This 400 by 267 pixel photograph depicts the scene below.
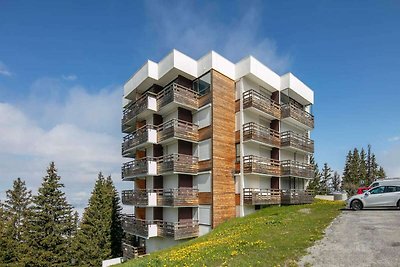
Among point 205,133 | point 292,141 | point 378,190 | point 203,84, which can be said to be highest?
point 203,84

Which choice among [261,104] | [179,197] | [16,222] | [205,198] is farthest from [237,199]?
[16,222]

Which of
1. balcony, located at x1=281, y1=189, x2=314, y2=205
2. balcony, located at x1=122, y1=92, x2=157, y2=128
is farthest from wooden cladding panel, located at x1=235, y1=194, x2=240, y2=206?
balcony, located at x1=122, y1=92, x2=157, y2=128

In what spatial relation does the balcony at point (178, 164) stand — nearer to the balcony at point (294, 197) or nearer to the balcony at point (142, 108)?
the balcony at point (142, 108)

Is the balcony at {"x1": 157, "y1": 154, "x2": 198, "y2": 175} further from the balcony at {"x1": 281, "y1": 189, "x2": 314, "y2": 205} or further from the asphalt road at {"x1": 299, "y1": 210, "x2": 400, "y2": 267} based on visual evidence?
the asphalt road at {"x1": 299, "y1": 210, "x2": 400, "y2": 267}

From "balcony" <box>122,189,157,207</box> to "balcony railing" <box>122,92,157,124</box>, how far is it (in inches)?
303

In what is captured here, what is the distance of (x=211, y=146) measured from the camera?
24.6m

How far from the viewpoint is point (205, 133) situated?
25359 mm

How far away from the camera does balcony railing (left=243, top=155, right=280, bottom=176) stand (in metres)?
25.6

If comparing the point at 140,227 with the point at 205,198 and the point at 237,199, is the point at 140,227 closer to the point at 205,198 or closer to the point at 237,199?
the point at 205,198

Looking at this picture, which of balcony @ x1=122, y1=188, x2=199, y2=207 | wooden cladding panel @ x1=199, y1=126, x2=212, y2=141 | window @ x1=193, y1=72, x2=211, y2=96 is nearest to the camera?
balcony @ x1=122, y1=188, x2=199, y2=207

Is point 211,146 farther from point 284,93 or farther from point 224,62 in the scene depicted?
point 284,93

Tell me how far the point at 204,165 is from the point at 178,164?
2.35 m

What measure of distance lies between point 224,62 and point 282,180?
14.8m

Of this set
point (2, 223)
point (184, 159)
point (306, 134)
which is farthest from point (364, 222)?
point (2, 223)
